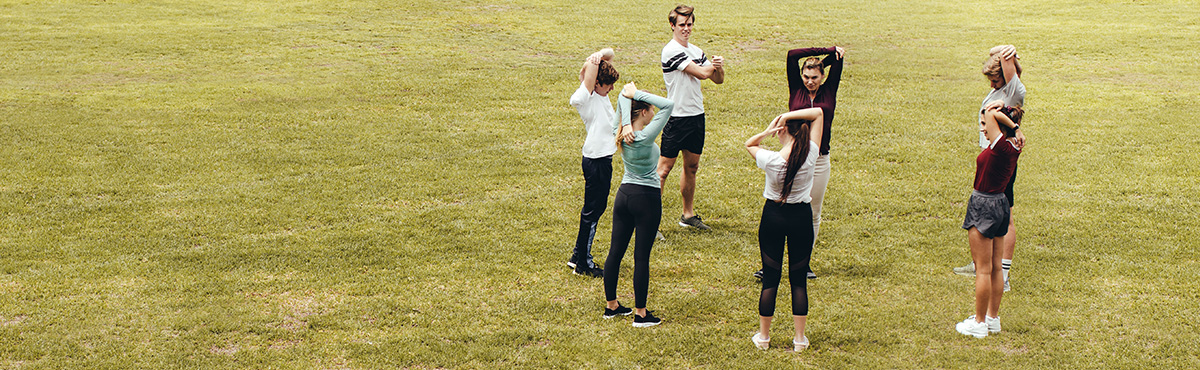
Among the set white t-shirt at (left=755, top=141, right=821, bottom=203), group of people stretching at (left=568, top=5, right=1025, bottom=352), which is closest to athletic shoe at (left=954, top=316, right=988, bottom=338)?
group of people stretching at (left=568, top=5, right=1025, bottom=352)

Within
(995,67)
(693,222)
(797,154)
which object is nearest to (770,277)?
(797,154)

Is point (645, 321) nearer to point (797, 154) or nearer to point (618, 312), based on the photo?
point (618, 312)

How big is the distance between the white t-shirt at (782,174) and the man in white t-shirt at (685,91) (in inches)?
103

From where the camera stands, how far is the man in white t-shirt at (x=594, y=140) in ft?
27.1

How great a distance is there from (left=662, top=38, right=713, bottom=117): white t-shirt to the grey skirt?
335 centimetres

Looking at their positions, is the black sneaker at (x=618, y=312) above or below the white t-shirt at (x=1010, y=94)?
below

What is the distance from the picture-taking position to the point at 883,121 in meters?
15.6

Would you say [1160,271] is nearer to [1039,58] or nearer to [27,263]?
[27,263]

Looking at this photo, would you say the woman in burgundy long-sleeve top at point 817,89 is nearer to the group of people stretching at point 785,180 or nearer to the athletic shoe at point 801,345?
the group of people stretching at point 785,180

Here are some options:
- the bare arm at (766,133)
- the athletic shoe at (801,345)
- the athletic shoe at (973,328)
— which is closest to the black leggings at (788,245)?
the athletic shoe at (801,345)

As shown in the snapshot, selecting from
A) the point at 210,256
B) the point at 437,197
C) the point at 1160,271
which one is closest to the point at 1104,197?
the point at 1160,271

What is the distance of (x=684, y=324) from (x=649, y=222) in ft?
3.84

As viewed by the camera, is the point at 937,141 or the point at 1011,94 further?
the point at 937,141

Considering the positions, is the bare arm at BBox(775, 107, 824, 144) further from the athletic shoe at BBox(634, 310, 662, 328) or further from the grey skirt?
the athletic shoe at BBox(634, 310, 662, 328)
